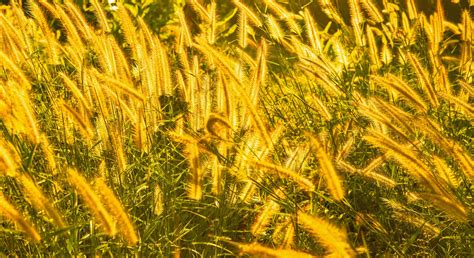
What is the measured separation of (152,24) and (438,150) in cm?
346

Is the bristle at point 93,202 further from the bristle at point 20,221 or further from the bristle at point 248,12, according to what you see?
the bristle at point 248,12

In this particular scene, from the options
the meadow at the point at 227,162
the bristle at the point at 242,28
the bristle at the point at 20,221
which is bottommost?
the meadow at the point at 227,162

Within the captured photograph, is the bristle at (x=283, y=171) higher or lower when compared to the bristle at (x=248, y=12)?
lower

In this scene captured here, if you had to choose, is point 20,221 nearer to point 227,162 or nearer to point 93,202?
point 93,202

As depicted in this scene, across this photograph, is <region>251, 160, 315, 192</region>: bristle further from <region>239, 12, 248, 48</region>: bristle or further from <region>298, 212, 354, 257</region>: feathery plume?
<region>239, 12, 248, 48</region>: bristle

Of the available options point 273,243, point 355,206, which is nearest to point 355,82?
point 355,206

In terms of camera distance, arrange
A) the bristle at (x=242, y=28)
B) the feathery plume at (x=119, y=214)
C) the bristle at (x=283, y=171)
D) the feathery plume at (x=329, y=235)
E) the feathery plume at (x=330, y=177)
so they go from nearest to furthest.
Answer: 1. the feathery plume at (x=329, y=235)
2. the feathery plume at (x=119, y=214)
3. the feathery plume at (x=330, y=177)
4. the bristle at (x=283, y=171)
5. the bristle at (x=242, y=28)

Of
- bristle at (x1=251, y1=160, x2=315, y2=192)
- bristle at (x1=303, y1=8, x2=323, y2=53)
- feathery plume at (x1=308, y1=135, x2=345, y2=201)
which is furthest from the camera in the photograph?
bristle at (x1=303, y1=8, x2=323, y2=53)

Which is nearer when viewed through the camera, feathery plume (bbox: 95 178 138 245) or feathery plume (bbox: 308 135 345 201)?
feathery plume (bbox: 95 178 138 245)

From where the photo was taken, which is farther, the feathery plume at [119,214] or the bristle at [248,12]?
the bristle at [248,12]

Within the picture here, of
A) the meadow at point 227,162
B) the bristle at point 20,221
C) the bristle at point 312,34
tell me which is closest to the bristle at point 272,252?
the meadow at point 227,162

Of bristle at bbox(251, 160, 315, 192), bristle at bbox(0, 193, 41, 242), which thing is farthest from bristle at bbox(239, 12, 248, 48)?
bristle at bbox(0, 193, 41, 242)

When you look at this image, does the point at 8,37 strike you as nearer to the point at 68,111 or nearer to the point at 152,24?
the point at 68,111

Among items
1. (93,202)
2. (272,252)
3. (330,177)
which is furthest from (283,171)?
(93,202)
